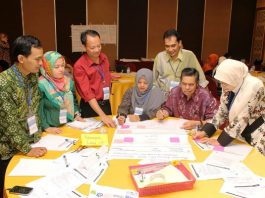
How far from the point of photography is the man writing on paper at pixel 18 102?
67.7 inches

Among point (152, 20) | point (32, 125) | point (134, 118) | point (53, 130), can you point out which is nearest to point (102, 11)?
point (152, 20)

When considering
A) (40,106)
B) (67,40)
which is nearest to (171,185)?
(40,106)

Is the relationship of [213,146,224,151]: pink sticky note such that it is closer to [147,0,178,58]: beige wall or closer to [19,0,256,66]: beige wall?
[19,0,256,66]: beige wall

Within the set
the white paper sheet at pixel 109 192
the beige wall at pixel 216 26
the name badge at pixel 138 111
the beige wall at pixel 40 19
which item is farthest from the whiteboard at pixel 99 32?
the white paper sheet at pixel 109 192

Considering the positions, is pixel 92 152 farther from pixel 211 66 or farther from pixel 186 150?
pixel 211 66

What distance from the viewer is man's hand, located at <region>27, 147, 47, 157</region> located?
5.68 ft

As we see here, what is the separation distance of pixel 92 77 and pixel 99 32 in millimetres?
4725

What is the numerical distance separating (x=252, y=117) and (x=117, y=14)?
577cm

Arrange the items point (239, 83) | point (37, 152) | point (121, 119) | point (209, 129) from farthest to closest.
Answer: point (121, 119) → point (209, 129) → point (239, 83) → point (37, 152)

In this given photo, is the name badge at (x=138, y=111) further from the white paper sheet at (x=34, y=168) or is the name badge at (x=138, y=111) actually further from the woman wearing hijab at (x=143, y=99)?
the white paper sheet at (x=34, y=168)

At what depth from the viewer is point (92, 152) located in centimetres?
177

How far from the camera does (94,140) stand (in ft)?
6.23

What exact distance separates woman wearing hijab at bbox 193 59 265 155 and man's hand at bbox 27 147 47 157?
3.62ft

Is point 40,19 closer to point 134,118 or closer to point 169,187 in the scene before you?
point 134,118
